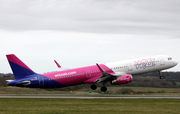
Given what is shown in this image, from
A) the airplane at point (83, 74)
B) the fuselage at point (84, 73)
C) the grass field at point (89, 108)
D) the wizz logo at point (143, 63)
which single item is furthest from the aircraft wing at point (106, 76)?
the grass field at point (89, 108)

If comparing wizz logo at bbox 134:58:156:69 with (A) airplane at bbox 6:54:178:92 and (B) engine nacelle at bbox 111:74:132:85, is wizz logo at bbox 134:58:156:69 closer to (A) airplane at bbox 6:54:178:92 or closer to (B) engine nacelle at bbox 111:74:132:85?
(A) airplane at bbox 6:54:178:92

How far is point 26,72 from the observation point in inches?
2635

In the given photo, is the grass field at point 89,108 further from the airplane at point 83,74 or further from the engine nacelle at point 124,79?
the airplane at point 83,74

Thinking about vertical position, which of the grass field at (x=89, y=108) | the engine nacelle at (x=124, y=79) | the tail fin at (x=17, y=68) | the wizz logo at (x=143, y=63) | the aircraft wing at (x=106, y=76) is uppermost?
the tail fin at (x=17, y=68)

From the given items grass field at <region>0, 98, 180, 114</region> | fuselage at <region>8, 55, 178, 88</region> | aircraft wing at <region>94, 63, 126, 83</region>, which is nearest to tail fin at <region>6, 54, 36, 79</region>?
fuselage at <region>8, 55, 178, 88</region>

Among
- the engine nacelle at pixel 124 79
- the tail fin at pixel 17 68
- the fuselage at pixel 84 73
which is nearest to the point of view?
the engine nacelle at pixel 124 79

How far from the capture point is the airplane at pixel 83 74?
6594 centimetres

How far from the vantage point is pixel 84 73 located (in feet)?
221

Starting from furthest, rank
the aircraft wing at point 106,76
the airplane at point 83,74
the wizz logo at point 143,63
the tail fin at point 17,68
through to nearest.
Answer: the wizz logo at point 143,63, the tail fin at point 17,68, the airplane at point 83,74, the aircraft wing at point 106,76

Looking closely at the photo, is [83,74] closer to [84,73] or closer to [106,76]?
[84,73]

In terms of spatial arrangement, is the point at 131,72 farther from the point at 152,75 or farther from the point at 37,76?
the point at 152,75

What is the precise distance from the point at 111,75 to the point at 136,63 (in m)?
7.54

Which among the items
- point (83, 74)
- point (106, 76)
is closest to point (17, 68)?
point (83, 74)

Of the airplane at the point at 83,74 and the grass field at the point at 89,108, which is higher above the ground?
the airplane at the point at 83,74
